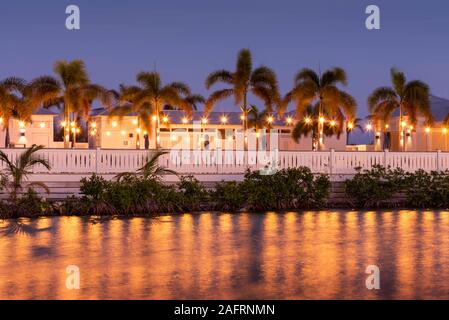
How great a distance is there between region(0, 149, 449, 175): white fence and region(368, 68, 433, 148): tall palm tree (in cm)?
1359

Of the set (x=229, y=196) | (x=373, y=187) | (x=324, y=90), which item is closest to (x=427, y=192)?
(x=373, y=187)

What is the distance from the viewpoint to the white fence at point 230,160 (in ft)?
71.6

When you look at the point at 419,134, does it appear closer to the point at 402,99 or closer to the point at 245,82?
the point at 402,99

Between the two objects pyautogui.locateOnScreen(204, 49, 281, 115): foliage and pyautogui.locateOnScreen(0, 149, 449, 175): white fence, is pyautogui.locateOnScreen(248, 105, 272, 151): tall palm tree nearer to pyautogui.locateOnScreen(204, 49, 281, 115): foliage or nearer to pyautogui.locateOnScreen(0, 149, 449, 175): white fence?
pyautogui.locateOnScreen(204, 49, 281, 115): foliage

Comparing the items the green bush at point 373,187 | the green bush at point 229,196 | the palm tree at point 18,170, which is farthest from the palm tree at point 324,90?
the palm tree at point 18,170

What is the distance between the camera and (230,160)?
75.9ft

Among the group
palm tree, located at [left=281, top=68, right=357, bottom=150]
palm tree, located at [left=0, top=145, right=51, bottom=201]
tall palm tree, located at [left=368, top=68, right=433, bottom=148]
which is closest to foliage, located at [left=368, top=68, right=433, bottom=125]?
tall palm tree, located at [left=368, top=68, right=433, bottom=148]

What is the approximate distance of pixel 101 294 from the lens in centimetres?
823

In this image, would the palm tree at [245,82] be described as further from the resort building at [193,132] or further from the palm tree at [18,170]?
the palm tree at [18,170]

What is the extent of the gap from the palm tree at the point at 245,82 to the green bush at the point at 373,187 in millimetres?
13705

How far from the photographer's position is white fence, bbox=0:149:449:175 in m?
21.8
